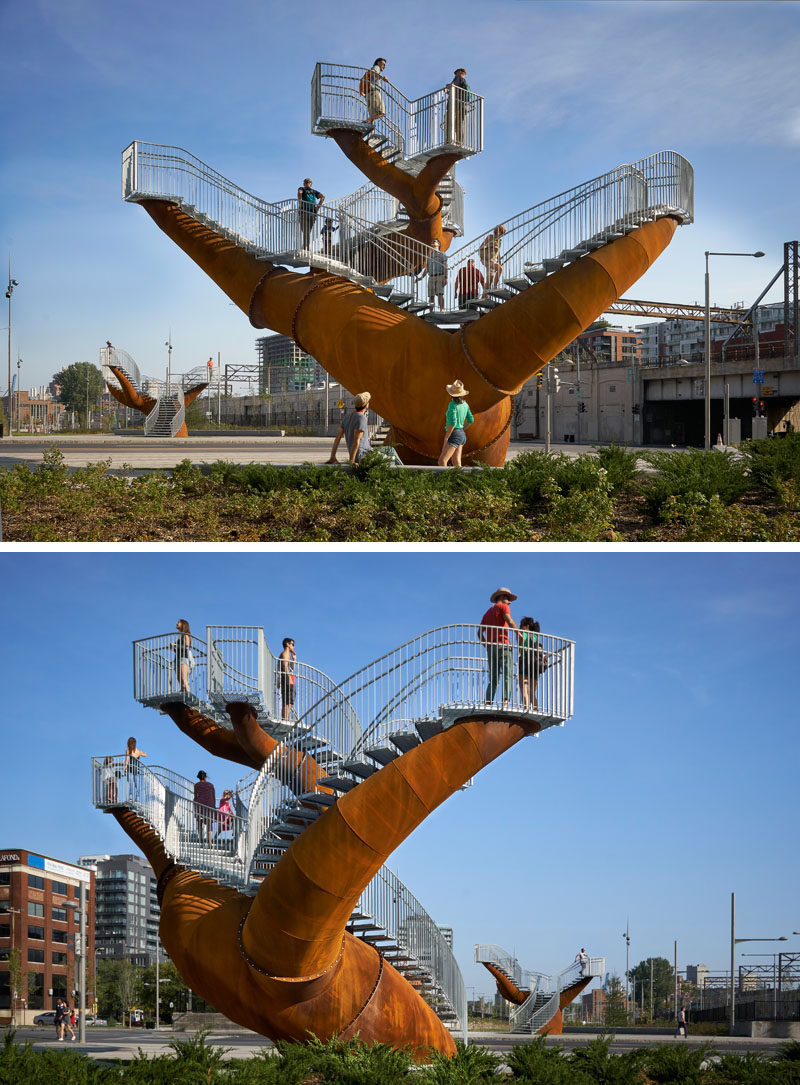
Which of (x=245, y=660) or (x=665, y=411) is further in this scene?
(x=665, y=411)

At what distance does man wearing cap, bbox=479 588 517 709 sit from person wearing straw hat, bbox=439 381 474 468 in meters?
5.51

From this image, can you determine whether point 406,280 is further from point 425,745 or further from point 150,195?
point 425,745

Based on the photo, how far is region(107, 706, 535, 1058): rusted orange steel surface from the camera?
1249cm

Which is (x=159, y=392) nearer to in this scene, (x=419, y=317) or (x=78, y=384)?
(x=419, y=317)

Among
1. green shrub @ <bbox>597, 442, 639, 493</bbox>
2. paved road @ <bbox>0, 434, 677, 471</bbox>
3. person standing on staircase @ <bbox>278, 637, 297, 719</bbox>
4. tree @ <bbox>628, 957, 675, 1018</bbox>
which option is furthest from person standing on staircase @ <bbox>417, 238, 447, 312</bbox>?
tree @ <bbox>628, 957, 675, 1018</bbox>

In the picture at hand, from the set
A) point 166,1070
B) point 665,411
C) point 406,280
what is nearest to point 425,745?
point 166,1070

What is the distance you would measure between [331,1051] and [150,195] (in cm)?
1704

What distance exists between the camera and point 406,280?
65.2ft

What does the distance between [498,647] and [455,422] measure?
6.40 m

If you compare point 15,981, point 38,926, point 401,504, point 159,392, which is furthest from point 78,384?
point 401,504

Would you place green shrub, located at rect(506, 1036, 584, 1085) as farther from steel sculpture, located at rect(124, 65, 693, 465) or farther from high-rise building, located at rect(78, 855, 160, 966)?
high-rise building, located at rect(78, 855, 160, 966)

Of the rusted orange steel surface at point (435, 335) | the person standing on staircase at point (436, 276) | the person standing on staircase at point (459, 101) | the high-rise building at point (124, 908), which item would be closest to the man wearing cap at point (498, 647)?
the rusted orange steel surface at point (435, 335)

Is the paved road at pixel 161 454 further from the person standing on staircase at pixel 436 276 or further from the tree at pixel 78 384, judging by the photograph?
the tree at pixel 78 384

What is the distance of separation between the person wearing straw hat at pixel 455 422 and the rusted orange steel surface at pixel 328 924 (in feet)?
19.3
